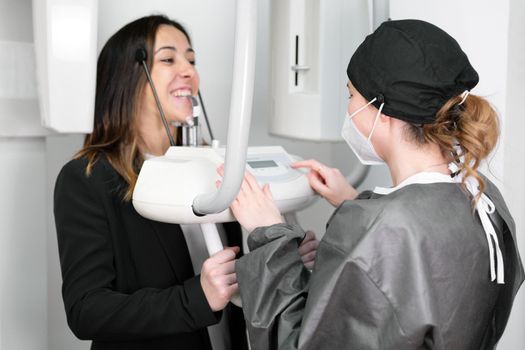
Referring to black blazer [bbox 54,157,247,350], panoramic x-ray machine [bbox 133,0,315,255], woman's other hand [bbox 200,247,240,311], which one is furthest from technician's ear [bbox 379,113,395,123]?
black blazer [bbox 54,157,247,350]

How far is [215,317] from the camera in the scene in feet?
4.20

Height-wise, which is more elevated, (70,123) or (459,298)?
(70,123)

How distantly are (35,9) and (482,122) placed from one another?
0.99 metres

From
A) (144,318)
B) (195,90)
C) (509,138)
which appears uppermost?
(195,90)

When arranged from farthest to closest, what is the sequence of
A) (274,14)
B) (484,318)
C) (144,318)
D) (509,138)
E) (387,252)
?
(274,14) → (509,138) → (144,318) → (484,318) → (387,252)

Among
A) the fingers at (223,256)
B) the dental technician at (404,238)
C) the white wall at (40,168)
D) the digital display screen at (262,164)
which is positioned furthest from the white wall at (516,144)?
the fingers at (223,256)

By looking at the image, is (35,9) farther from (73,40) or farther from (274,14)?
Answer: (274,14)

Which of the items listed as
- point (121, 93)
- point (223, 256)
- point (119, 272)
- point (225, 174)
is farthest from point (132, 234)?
point (225, 174)

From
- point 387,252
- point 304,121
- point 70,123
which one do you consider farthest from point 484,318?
point 70,123

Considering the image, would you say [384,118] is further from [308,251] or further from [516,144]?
[516,144]

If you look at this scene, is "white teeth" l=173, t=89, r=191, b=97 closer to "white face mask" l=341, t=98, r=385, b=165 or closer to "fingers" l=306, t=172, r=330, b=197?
"fingers" l=306, t=172, r=330, b=197

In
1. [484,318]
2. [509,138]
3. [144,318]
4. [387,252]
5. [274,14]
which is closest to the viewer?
[387,252]

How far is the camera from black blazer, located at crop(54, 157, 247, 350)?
1.27 metres

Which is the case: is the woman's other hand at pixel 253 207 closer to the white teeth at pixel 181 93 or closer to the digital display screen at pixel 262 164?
the digital display screen at pixel 262 164
